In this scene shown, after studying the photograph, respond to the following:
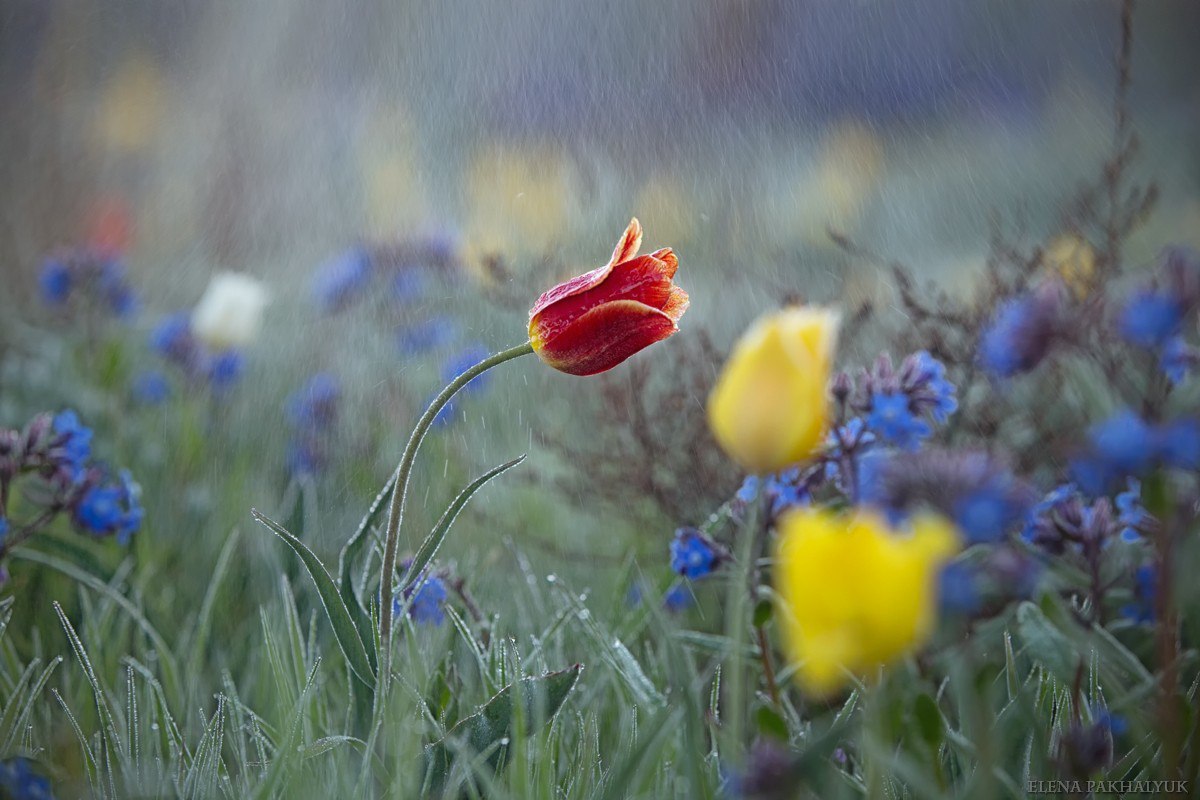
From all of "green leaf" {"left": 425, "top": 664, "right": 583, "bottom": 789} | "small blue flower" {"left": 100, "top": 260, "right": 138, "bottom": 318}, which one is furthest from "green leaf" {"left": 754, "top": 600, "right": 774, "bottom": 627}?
"small blue flower" {"left": 100, "top": 260, "right": 138, "bottom": 318}

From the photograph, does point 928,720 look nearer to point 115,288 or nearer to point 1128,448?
point 1128,448

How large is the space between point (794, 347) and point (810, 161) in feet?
2.80

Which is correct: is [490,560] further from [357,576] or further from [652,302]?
[652,302]

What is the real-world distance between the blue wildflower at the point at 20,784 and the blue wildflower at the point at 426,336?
2.51 ft

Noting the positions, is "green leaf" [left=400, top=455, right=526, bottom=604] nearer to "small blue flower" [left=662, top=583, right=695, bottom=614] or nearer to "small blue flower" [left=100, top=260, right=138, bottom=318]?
"small blue flower" [left=662, top=583, right=695, bottom=614]

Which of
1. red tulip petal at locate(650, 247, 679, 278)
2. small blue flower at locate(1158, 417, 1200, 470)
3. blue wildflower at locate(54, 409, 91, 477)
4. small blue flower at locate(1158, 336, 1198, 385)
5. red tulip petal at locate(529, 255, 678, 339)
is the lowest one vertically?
small blue flower at locate(1158, 417, 1200, 470)

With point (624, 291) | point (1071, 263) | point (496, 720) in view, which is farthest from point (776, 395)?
point (1071, 263)

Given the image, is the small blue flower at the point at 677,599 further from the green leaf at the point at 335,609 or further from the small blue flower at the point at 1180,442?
the small blue flower at the point at 1180,442

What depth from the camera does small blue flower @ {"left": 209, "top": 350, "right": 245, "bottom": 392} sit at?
1402 millimetres

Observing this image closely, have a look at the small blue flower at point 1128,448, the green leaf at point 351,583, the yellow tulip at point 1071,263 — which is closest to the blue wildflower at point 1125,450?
the small blue flower at point 1128,448

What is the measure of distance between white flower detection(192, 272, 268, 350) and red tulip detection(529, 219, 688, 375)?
37.6 inches

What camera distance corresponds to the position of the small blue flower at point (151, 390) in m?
1.42

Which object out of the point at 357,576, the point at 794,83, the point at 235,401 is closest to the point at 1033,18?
the point at 794,83

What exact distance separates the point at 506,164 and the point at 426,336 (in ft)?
0.80
